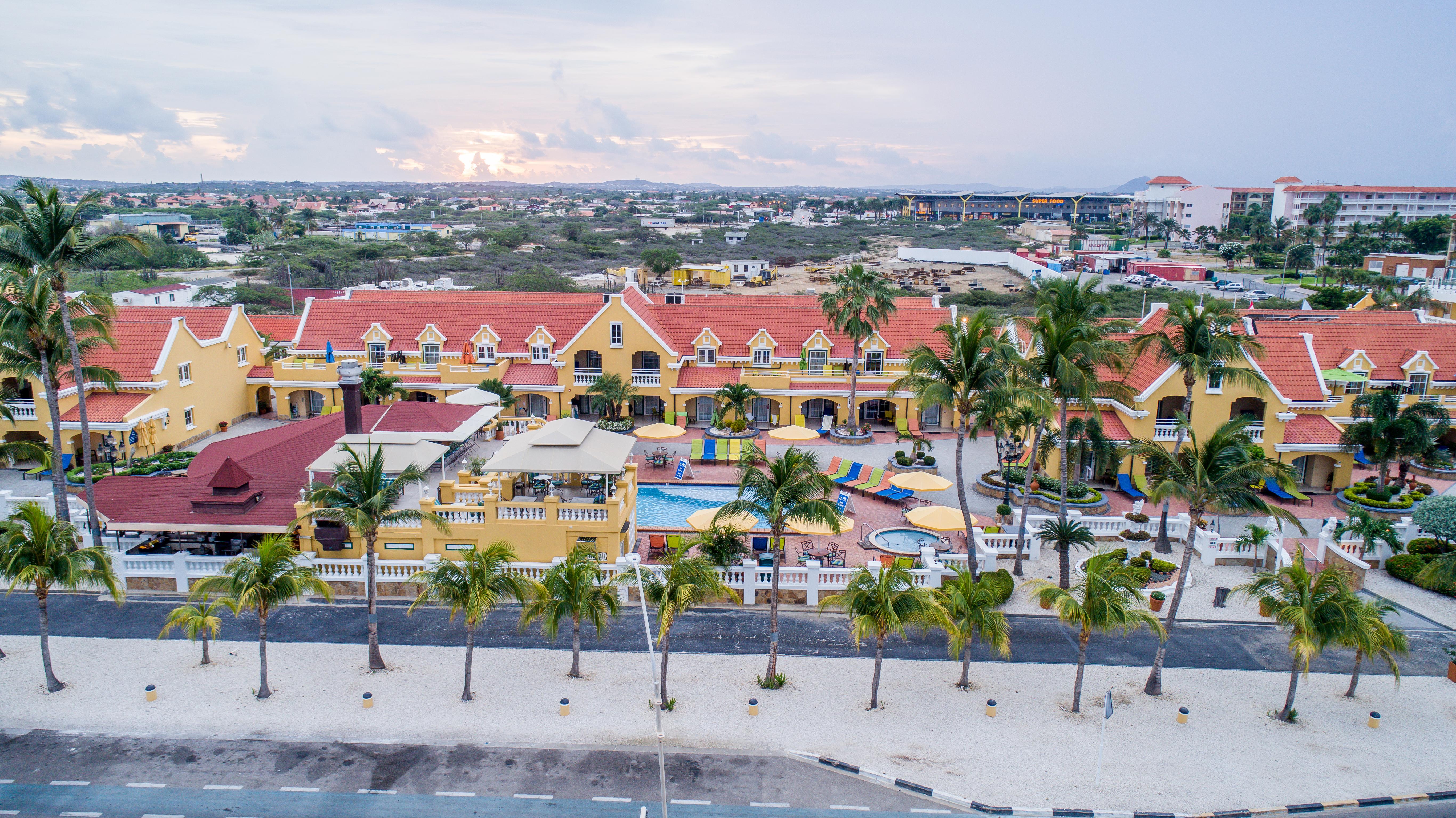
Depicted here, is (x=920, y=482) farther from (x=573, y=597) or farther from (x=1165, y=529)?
(x=573, y=597)

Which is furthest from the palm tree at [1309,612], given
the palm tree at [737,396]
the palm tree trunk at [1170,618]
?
the palm tree at [737,396]

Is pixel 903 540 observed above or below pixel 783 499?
below

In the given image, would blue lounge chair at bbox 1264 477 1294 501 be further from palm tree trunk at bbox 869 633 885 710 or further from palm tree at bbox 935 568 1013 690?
palm tree trunk at bbox 869 633 885 710

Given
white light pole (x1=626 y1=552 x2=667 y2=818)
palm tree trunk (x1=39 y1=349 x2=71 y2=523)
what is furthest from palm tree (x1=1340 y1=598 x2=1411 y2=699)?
palm tree trunk (x1=39 y1=349 x2=71 y2=523)

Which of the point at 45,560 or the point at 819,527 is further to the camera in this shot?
the point at 819,527

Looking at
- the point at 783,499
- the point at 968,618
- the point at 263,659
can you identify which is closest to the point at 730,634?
the point at 783,499

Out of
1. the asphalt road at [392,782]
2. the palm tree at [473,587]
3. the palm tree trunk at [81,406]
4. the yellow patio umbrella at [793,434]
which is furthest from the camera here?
the yellow patio umbrella at [793,434]

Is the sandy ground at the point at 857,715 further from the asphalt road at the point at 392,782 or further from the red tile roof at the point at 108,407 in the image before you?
the red tile roof at the point at 108,407

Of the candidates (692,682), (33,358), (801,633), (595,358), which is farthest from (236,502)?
(595,358)
